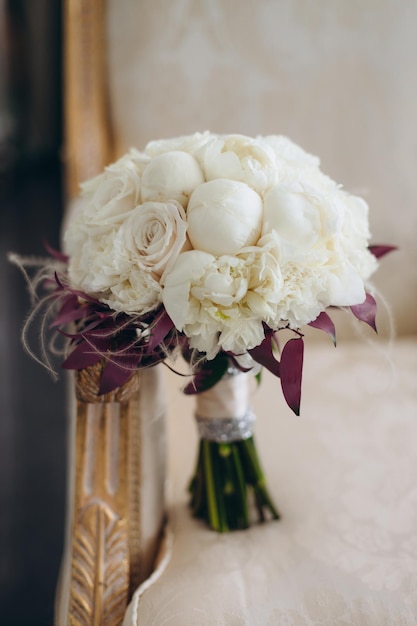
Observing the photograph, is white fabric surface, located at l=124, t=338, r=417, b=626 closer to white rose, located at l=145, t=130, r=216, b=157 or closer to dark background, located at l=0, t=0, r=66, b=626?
white rose, located at l=145, t=130, r=216, b=157

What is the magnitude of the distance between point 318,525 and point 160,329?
0.30m

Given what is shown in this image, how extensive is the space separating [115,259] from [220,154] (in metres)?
0.13

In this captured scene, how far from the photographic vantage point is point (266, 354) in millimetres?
527

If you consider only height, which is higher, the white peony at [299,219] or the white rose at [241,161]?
the white rose at [241,161]

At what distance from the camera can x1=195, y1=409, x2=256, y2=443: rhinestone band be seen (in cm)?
65

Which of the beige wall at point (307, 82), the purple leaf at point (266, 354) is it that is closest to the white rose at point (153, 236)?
the purple leaf at point (266, 354)

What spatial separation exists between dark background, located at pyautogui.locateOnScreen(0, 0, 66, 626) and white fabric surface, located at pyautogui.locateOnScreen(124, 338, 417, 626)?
497 millimetres

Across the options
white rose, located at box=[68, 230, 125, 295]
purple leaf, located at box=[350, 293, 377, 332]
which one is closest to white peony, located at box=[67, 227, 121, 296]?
white rose, located at box=[68, 230, 125, 295]

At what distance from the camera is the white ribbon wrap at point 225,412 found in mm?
646

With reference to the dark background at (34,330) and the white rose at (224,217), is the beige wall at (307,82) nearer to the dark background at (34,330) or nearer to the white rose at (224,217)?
the white rose at (224,217)

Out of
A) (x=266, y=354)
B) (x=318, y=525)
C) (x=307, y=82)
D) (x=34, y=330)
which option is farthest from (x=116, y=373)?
(x=34, y=330)

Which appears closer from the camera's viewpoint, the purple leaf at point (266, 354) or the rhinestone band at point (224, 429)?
the purple leaf at point (266, 354)

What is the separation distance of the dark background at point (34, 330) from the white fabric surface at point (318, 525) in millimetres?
497

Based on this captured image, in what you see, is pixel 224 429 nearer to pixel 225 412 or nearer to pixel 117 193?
pixel 225 412
